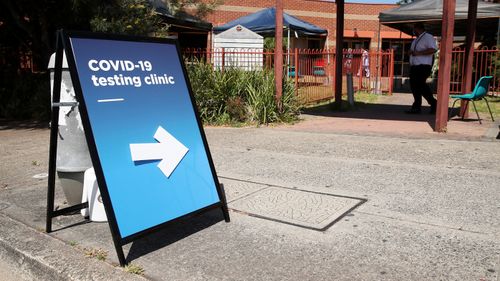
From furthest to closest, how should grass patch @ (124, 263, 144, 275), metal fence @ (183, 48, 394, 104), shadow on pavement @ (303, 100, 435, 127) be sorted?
metal fence @ (183, 48, 394, 104), shadow on pavement @ (303, 100, 435, 127), grass patch @ (124, 263, 144, 275)

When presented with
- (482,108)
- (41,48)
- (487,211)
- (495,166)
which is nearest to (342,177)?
(487,211)

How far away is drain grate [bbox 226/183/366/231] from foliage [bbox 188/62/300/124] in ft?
16.4

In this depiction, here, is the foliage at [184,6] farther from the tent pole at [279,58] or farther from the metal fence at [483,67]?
the metal fence at [483,67]

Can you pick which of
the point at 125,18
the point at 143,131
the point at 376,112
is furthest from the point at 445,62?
the point at 125,18

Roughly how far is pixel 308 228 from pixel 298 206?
1.86 feet

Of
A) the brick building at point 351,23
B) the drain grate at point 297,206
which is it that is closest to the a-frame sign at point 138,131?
the drain grate at point 297,206

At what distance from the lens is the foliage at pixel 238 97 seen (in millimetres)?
9775

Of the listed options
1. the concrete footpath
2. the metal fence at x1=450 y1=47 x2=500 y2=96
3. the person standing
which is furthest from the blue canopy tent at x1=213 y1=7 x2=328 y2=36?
the concrete footpath

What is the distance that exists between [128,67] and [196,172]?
101cm

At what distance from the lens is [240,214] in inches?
165

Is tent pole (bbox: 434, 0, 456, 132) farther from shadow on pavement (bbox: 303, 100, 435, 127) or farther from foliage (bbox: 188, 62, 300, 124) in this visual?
foliage (bbox: 188, 62, 300, 124)

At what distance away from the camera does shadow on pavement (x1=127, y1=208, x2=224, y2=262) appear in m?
3.48

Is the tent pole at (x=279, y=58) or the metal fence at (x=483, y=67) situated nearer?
the tent pole at (x=279, y=58)

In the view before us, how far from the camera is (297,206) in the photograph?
4.32 meters
